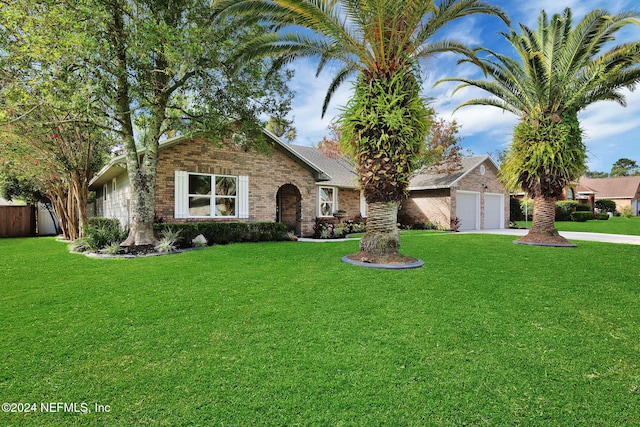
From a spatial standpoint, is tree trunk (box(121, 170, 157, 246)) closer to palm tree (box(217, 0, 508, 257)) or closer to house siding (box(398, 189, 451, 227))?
palm tree (box(217, 0, 508, 257))

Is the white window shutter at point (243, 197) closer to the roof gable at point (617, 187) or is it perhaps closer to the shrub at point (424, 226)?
the shrub at point (424, 226)

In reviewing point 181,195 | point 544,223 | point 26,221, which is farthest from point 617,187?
point 26,221

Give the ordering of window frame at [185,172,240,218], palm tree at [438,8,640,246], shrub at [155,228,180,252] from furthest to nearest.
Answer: window frame at [185,172,240,218] → palm tree at [438,8,640,246] → shrub at [155,228,180,252]

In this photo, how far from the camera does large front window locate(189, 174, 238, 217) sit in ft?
41.3

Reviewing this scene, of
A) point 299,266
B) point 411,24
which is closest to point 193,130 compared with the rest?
point 299,266

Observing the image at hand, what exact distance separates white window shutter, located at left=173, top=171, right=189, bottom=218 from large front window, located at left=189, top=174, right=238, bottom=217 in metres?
0.24

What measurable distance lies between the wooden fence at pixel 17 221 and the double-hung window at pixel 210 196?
15.5 meters

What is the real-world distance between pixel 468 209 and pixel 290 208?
41.0 feet

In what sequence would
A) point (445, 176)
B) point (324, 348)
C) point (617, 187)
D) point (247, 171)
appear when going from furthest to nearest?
point (617, 187)
point (445, 176)
point (247, 171)
point (324, 348)

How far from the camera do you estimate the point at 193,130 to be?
10.9m

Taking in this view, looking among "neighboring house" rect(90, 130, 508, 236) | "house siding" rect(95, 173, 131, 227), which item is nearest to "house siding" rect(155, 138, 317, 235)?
"neighboring house" rect(90, 130, 508, 236)

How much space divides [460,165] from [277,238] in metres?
13.9

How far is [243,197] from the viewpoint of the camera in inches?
531

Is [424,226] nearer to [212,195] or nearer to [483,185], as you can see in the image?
[483,185]
